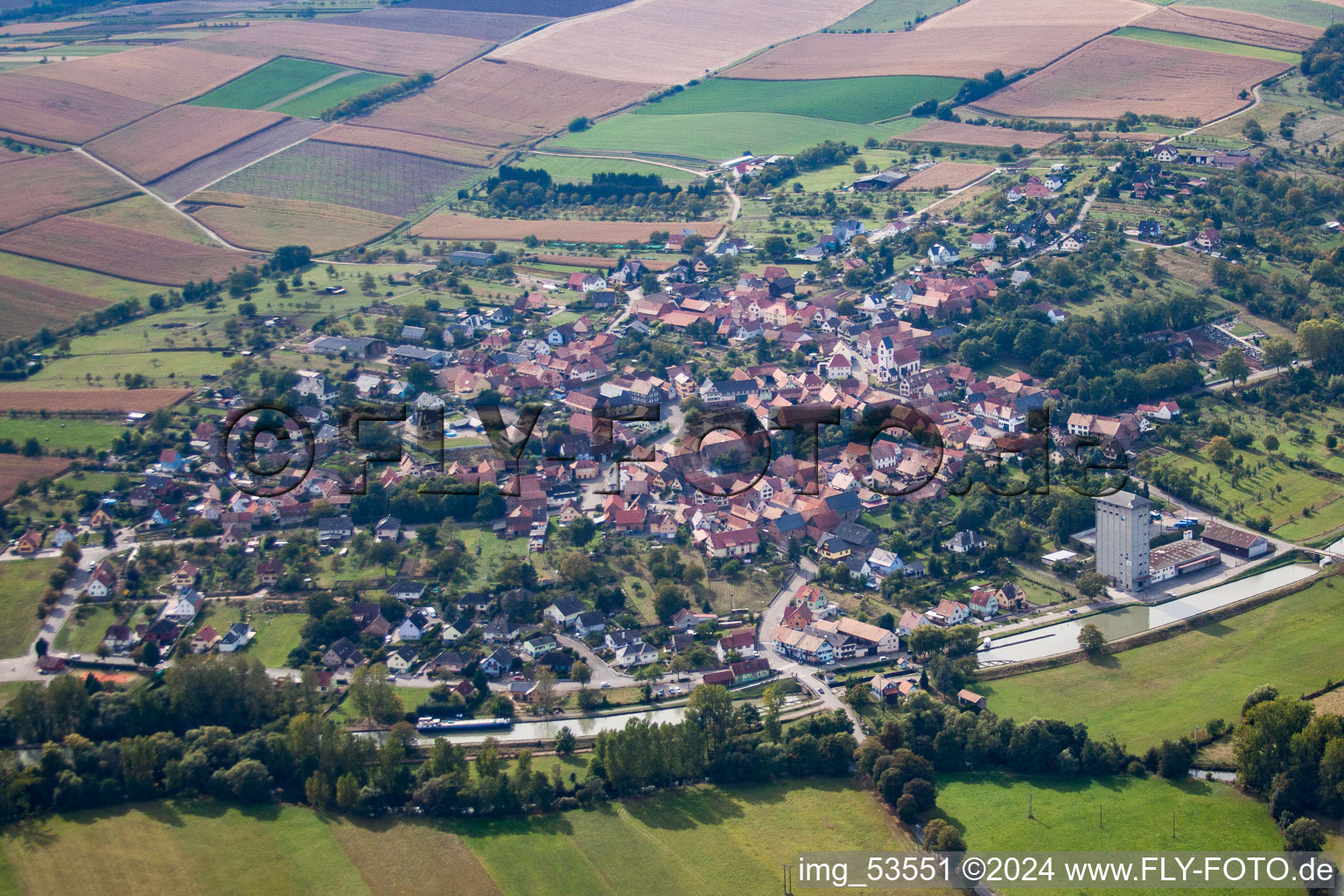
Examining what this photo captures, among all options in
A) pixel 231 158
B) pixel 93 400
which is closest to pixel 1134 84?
pixel 231 158

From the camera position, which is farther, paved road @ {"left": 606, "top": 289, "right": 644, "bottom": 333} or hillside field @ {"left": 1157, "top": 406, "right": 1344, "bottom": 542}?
paved road @ {"left": 606, "top": 289, "right": 644, "bottom": 333}

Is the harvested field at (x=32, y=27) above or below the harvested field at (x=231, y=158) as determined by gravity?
above

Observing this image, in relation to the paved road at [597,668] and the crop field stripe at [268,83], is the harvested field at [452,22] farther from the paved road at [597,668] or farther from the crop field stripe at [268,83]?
the paved road at [597,668]

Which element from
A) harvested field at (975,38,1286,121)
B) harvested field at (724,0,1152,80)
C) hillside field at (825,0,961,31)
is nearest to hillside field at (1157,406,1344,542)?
harvested field at (975,38,1286,121)

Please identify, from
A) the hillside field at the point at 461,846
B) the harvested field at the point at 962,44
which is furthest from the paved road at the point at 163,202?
the hillside field at the point at 461,846

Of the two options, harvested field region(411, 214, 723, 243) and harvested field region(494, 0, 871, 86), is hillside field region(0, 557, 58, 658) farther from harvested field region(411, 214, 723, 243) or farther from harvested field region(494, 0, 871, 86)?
harvested field region(494, 0, 871, 86)

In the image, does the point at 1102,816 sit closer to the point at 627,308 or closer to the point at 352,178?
the point at 627,308
